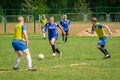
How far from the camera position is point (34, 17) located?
43.3m

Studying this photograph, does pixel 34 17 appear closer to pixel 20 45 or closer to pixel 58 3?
pixel 20 45

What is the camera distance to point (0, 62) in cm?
1631

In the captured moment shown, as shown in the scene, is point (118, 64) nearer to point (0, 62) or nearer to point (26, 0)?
point (0, 62)

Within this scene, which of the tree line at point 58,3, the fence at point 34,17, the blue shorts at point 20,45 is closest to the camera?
the blue shorts at point 20,45

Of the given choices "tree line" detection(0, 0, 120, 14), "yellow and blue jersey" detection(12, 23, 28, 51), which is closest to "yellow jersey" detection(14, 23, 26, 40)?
"yellow and blue jersey" detection(12, 23, 28, 51)

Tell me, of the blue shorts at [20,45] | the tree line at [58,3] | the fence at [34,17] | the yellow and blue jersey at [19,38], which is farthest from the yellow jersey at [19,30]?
the tree line at [58,3]

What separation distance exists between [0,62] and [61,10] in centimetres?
3197

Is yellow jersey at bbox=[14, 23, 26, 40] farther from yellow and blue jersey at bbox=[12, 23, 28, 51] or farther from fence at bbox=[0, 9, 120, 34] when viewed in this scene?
fence at bbox=[0, 9, 120, 34]

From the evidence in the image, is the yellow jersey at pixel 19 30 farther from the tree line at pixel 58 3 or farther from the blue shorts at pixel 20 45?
the tree line at pixel 58 3

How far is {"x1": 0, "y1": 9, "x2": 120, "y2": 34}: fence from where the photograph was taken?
4588 cm

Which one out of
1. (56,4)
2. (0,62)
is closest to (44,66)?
(0,62)

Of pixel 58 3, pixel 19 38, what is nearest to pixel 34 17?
pixel 19 38

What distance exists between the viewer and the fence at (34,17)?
151 ft

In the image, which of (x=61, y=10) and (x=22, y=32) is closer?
(x=22, y=32)
